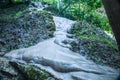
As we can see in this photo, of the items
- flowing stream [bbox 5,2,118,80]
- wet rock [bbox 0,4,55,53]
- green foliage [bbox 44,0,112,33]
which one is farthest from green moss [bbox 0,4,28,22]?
flowing stream [bbox 5,2,118,80]

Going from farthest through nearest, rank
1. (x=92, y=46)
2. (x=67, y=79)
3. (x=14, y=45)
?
1. (x=14, y=45)
2. (x=92, y=46)
3. (x=67, y=79)

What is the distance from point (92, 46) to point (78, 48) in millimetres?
357

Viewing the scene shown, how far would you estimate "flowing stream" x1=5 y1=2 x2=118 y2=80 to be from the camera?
4611 mm

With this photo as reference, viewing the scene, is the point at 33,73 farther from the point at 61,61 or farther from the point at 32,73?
the point at 61,61

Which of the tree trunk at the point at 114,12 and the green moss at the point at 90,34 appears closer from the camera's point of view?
the tree trunk at the point at 114,12

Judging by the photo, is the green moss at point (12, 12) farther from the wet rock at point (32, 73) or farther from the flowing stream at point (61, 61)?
the wet rock at point (32, 73)

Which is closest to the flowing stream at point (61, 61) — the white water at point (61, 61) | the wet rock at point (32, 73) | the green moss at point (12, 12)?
the white water at point (61, 61)

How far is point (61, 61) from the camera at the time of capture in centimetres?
497

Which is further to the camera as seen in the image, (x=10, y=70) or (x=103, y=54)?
(x=103, y=54)

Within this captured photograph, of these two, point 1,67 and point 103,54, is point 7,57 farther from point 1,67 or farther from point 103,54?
point 103,54

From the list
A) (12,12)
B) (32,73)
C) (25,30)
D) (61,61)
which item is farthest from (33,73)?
(12,12)

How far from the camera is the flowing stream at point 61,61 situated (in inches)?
182

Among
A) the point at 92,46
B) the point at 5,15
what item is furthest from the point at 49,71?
the point at 5,15

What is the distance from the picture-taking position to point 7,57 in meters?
5.56
